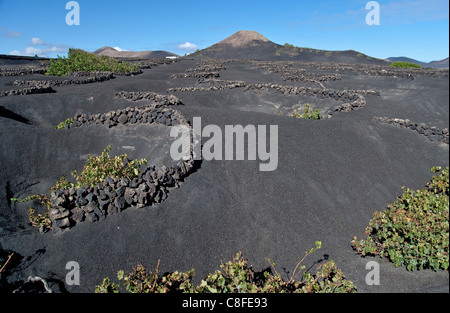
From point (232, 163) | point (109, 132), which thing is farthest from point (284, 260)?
point (109, 132)

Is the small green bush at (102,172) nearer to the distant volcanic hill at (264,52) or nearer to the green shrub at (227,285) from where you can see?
the green shrub at (227,285)

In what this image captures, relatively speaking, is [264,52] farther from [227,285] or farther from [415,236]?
[227,285]

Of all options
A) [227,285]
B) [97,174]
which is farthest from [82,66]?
[227,285]

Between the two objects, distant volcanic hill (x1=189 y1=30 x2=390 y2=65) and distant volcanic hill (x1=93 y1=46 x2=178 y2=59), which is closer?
distant volcanic hill (x1=189 y1=30 x2=390 y2=65)

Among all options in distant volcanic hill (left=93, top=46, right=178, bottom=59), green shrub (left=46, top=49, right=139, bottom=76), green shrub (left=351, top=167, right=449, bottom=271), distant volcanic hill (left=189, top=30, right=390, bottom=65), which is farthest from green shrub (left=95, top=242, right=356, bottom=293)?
distant volcanic hill (left=93, top=46, right=178, bottom=59)

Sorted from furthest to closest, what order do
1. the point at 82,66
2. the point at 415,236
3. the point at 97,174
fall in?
1. the point at 82,66
2. the point at 97,174
3. the point at 415,236

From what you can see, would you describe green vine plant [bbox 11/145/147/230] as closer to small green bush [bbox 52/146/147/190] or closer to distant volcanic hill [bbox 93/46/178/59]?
small green bush [bbox 52/146/147/190]

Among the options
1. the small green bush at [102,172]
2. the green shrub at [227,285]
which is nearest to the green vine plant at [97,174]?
the small green bush at [102,172]
